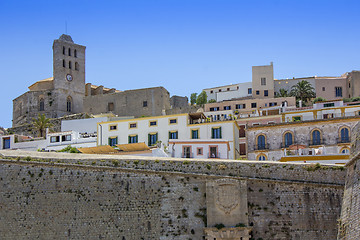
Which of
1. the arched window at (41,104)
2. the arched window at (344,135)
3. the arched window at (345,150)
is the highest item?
the arched window at (41,104)

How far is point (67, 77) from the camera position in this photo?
79.1m

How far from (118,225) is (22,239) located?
4.45 m

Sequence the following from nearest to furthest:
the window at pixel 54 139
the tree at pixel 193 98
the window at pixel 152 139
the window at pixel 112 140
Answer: the window at pixel 152 139 → the window at pixel 112 140 → the window at pixel 54 139 → the tree at pixel 193 98

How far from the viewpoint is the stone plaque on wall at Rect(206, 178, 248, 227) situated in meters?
27.8

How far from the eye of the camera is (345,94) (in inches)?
2825

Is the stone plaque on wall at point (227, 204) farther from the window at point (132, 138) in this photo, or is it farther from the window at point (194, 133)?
the window at point (132, 138)

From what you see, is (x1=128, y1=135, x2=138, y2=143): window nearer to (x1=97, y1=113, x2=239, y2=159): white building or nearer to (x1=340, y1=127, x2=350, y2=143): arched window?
(x1=97, y1=113, x2=239, y2=159): white building

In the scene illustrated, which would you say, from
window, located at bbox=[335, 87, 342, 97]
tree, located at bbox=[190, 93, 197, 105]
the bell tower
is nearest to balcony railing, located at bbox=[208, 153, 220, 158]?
window, located at bbox=[335, 87, 342, 97]

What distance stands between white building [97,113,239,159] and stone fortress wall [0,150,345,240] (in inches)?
575

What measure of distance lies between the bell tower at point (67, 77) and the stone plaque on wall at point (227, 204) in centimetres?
5159

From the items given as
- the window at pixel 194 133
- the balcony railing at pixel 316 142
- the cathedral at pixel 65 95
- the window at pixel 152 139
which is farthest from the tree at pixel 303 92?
the balcony railing at pixel 316 142

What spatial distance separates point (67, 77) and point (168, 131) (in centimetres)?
3586

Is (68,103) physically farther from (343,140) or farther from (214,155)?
(343,140)

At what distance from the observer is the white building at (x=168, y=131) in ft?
148
